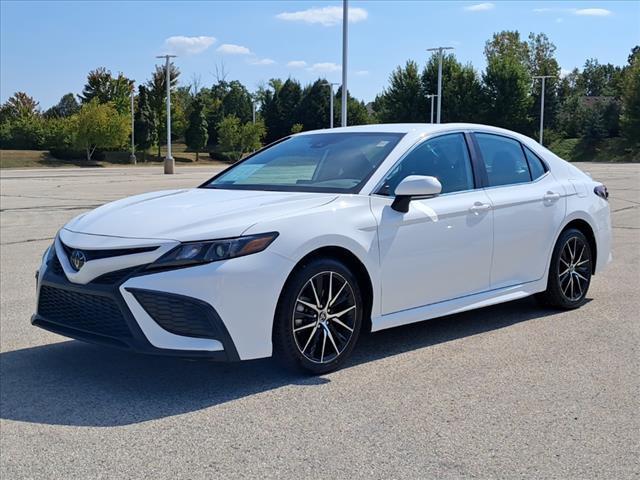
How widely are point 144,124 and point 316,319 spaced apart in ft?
225

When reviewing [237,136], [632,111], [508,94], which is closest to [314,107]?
[237,136]

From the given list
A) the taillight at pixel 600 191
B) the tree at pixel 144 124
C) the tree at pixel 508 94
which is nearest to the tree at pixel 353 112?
the tree at pixel 508 94

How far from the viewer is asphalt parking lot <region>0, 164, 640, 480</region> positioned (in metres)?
3.46

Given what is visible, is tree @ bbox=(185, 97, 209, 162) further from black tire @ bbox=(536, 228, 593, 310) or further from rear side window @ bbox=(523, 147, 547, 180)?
black tire @ bbox=(536, 228, 593, 310)

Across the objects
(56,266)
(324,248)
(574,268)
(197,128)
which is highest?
(197,128)

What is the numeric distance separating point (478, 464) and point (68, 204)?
56.9 ft

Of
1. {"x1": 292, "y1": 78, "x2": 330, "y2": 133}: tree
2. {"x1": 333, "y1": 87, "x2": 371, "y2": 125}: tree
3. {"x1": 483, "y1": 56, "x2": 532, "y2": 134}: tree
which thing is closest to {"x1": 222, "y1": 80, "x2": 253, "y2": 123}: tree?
{"x1": 292, "y1": 78, "x2": 330, "y2": 133}: tree

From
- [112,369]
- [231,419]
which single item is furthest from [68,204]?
[231,419]

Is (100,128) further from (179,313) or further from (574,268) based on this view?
(179,313)

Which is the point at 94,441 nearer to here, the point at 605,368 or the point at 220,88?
the point at 605,368

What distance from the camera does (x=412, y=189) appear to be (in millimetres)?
4918

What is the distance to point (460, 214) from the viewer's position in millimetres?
5379

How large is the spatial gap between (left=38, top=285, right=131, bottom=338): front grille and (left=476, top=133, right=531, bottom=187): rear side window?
306 cm

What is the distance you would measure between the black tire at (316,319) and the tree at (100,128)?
60.9 m
